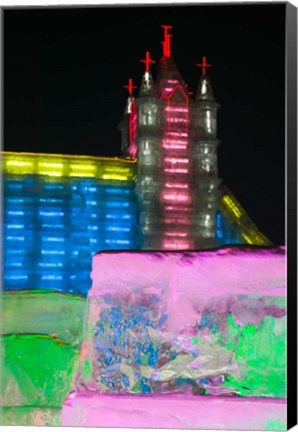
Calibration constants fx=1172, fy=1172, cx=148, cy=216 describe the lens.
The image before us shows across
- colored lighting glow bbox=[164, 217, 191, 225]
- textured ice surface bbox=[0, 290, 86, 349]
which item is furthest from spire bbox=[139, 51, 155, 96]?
textured ice surface bbox=[0, 290, 86, 349]

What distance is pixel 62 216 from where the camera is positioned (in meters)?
8.66

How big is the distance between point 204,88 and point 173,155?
55cm

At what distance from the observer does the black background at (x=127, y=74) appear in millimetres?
8477

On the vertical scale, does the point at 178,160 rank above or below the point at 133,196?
above

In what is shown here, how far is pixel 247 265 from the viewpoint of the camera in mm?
8352

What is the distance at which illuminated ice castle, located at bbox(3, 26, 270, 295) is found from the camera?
855 centimetres

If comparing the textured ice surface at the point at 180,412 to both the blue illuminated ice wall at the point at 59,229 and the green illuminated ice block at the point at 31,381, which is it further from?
the blue illuminated ice wall at the point at 59,229

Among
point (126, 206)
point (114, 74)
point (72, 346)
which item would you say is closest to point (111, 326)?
point (72, 346)

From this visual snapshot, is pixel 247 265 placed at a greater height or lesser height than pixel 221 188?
lesser

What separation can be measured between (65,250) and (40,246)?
19 cm

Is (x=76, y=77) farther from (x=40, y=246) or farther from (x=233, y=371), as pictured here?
(x=233, y=371)

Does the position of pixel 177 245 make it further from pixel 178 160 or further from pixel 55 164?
pixel 55 164

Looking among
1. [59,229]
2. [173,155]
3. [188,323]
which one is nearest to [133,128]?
[173,155]

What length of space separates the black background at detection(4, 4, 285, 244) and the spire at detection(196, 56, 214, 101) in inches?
1.6
